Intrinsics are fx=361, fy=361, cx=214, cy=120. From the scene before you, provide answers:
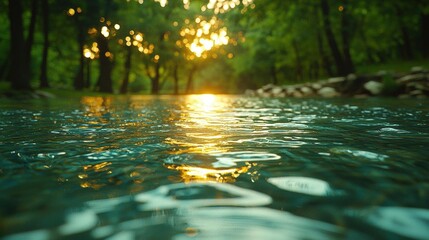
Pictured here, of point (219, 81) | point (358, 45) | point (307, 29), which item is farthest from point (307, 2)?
point (219, 81)

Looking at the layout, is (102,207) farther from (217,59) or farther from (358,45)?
(217,59)

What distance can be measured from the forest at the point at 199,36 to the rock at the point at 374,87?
4.37 metres

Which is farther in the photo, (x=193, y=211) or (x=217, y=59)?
(x=217, y=59)

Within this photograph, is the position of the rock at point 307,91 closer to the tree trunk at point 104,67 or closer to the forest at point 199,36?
the forest at point 199,36

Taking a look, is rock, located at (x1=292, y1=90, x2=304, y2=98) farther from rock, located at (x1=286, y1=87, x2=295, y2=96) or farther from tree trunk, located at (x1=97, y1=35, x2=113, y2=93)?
tree trunk, located at (x1=97, y1=35, x2=113, y2=93)

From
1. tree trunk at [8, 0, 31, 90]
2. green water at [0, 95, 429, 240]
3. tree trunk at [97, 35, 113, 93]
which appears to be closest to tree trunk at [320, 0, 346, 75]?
tree trunk at [8, 0, 31, 90]

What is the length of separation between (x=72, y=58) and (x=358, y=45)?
88.2ft

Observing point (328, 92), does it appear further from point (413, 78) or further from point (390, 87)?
point (413, 78)

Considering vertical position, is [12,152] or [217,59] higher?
[217,59]

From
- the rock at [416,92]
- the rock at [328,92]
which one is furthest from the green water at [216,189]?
the rock at [328,92]

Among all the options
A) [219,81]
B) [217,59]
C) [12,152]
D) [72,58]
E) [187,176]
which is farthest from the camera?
[219,81]

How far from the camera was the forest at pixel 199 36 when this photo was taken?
734 inches

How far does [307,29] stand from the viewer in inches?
976

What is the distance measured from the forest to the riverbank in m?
3.07
